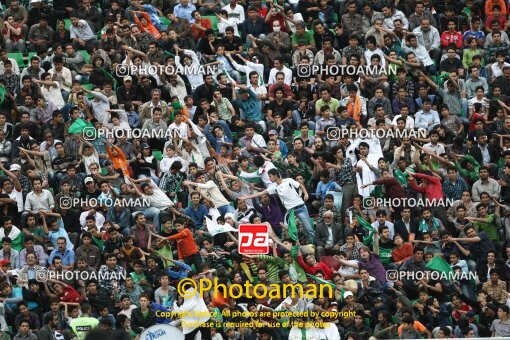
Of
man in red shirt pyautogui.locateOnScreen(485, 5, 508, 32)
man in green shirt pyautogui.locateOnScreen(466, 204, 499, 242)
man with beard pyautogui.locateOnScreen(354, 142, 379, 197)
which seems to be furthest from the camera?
man in red shirt pyautogui.locateOnScreen(485, 5, 508, 32)

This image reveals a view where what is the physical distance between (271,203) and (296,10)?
697 cm

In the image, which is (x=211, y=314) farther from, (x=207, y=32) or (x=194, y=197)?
(x=207, y=32)

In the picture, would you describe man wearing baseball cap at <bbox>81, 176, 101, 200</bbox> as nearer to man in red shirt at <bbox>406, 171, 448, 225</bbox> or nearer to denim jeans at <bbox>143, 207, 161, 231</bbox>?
denim jeans at <bbox>143, 207, 161, 231</bbox>

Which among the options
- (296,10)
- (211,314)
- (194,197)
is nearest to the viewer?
(211,314)

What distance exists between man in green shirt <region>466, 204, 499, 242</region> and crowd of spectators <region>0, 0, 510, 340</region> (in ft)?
0.15

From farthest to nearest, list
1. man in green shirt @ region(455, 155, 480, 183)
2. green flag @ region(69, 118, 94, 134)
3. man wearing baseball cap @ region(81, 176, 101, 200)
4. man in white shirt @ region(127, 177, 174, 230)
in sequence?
man in green shirt @ region(455, 155, 480, 183), green flag @ region(69, 118, 94, 134), man wearing baseball cap @ region(81, 176, 101, 200), man in white shirt @ region(127, 177, 174, 230)

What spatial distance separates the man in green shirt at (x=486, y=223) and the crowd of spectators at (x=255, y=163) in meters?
0.04

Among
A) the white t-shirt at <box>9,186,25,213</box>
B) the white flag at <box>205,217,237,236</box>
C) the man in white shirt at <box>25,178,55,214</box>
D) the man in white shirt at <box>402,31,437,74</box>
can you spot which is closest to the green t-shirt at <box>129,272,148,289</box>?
the white flag at <box>205,217,237,236</box>

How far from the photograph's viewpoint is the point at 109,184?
3312 centimetres

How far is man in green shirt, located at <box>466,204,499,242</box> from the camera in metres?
33.2

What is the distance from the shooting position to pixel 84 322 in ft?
99.8

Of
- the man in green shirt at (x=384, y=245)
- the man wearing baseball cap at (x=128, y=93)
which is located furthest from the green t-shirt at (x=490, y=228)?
the man wearing baseball cap at (x=128, y=93)

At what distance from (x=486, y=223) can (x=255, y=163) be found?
4717mm

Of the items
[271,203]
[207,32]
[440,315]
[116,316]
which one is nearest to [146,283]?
[116,316]
